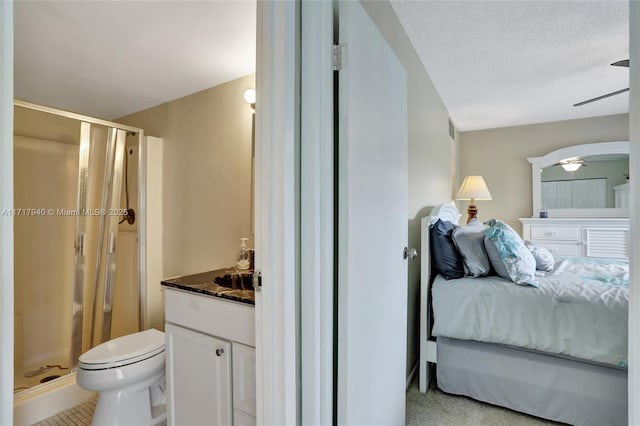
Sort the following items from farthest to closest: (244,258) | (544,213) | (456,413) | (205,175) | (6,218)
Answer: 1. (544,213)
2. (205,175)
3. (244,258)
4. (456,413)
5. (6,218)

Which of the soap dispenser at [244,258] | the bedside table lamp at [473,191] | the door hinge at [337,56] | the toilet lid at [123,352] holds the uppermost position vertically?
the door hinge at [337,56]

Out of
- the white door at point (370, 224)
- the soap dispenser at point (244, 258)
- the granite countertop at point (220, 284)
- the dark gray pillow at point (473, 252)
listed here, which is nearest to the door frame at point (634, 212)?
the white door at point (370, 224)

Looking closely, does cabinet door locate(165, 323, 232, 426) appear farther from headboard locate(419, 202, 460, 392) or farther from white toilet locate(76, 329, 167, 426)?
headboard locate(419, 202, 460, 392)

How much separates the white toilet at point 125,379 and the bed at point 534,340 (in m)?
1.68

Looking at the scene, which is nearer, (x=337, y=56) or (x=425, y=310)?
(x=337, y=56)

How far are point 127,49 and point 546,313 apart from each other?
291 centimetres

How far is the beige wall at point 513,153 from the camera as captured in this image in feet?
13.4

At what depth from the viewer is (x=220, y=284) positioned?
1.66 metres

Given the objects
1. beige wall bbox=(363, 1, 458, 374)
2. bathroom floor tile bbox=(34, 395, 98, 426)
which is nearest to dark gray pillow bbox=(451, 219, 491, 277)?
beige wall bbox=(363, 1, 458, 374)

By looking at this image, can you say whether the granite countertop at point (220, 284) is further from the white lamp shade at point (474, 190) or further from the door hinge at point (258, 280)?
the white lamp shade at point (474, 190)

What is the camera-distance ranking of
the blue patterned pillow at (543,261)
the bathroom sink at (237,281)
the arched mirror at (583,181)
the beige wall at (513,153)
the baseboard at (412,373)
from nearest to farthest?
the bathroom sink at (237,281) → the baseboard at (412,373) → the blue patterned pillow at (543,261) → the arched mirror at (583,181) → the beige wall at (513,153)

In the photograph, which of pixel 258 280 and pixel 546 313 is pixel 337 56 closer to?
pixel 258 280

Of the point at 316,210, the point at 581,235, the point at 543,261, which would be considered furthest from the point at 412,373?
the point at 581,235

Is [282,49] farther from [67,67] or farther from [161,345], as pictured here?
[67,67]
